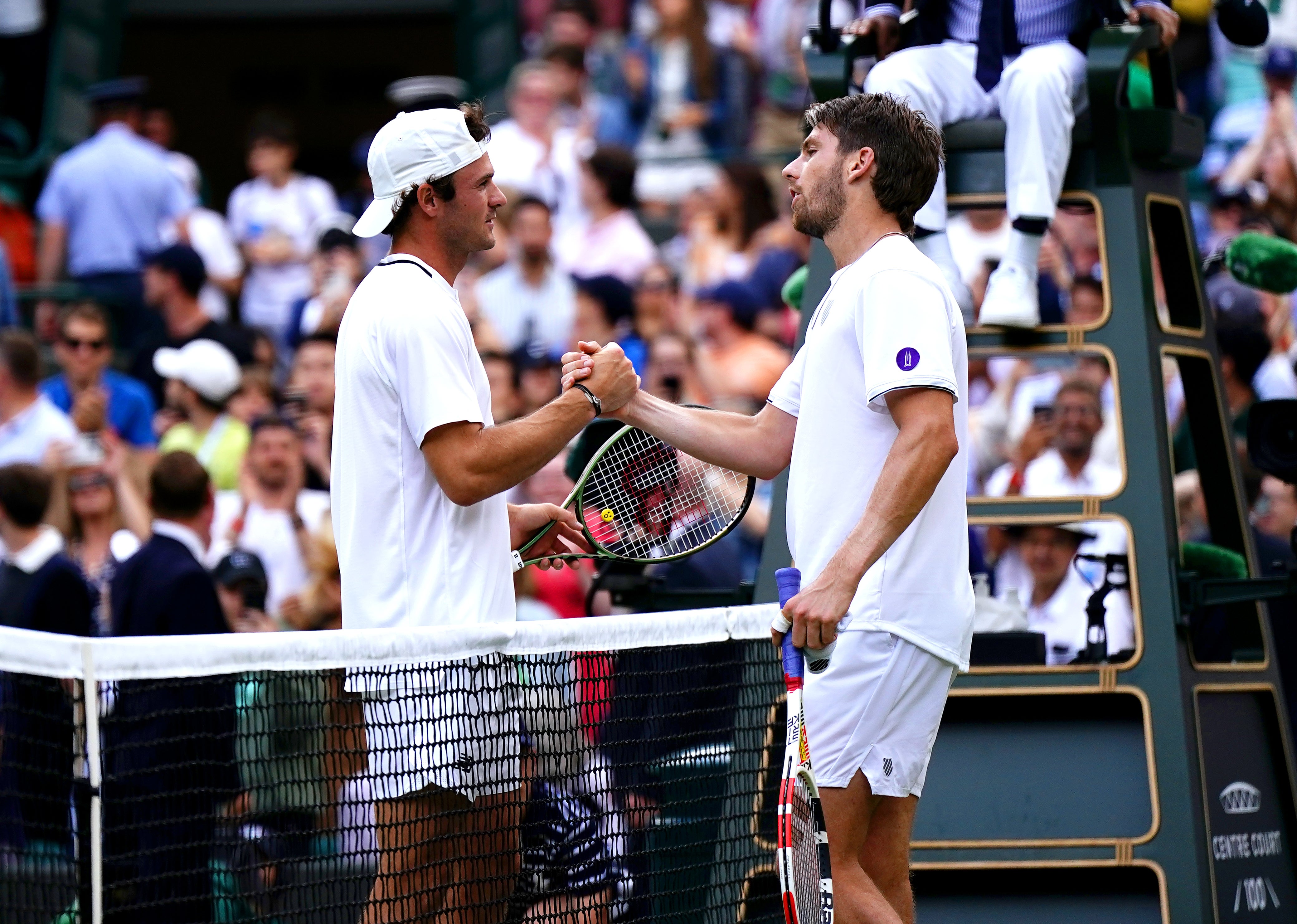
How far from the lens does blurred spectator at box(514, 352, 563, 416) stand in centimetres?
1002

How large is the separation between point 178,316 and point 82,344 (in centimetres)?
80

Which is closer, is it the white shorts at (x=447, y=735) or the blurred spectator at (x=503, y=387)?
the white shorts at (x=447, y=735)

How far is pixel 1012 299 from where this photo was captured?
614 cm

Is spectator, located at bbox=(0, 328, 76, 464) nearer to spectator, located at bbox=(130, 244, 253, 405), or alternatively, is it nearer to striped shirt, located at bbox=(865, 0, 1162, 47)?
spectator, located at bbox=(130, 244, 253, 405)

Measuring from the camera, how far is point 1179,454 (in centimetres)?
945

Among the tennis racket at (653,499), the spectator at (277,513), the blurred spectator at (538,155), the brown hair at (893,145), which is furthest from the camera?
the blurred spectator at (538,155)

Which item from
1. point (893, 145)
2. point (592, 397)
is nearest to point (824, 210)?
point (893, 145)

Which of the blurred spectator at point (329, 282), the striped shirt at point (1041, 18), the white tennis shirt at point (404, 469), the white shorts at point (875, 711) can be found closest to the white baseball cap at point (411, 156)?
the white tennis shirt at point (404, 469)

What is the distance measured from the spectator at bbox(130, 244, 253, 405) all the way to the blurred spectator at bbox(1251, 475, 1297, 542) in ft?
18.5

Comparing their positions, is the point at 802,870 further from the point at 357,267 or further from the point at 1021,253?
the point at 357,267

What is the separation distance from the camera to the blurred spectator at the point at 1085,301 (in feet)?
32.1

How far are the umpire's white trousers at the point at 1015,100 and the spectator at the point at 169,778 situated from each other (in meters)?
→ 2.61

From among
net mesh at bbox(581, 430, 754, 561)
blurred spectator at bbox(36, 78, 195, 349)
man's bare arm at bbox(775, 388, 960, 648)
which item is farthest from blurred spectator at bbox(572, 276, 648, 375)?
man's bare arm at bbox(775, 388, 960, 648)

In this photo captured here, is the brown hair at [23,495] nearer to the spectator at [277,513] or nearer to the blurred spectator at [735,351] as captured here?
the spectator at [277,513]
